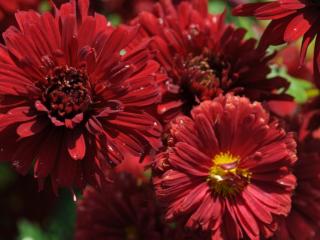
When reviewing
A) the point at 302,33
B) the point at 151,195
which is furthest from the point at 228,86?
the point at 151,195

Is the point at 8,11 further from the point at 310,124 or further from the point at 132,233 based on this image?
the point at 310,124

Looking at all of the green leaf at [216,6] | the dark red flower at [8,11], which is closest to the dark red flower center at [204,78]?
the dark red flower at [8,11]

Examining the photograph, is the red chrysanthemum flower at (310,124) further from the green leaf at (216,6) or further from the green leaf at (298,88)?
the green leaf at (216,6)

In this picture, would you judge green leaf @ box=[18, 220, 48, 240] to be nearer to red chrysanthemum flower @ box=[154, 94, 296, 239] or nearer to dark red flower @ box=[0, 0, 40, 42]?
dark red flower @ box=[0, 0, 40, 42]

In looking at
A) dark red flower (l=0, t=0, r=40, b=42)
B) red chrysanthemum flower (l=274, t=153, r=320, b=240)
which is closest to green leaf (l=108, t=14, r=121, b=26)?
dark red flower (l=0, t=0, r=40, b=42)

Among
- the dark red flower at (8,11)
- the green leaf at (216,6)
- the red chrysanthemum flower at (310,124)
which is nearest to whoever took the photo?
the red chrysanthemum flower at (310,124)

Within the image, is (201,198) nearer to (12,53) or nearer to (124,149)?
(124,149)
